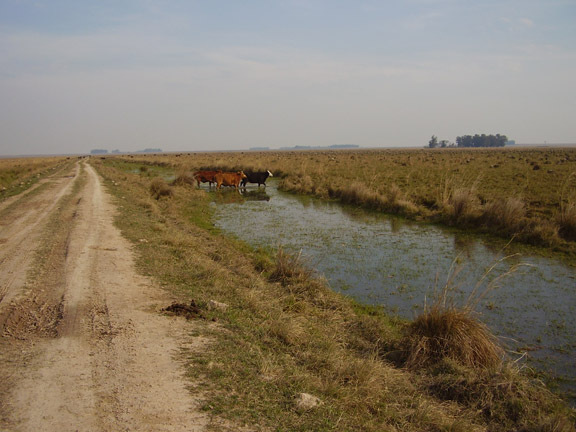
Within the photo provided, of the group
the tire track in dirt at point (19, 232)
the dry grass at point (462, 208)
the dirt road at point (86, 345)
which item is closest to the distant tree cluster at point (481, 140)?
the dry grass at point (462, 208)

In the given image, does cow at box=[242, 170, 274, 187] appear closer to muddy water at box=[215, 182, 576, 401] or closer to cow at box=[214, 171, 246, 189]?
cow at box=[214, 171, 246, 189]

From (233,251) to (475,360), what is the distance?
20.7 ft

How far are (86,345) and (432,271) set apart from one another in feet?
23.8

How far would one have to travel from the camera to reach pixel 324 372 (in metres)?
4.04

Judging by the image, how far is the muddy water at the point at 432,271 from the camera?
566cm

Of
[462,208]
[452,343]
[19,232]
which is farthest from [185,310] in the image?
[462,208]

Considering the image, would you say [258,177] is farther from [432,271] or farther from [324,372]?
[324,372]

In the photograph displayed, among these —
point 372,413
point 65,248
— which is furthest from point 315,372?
point 65,248

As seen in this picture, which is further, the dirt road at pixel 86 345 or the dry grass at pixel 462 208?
the dry grass at pixel 462 208

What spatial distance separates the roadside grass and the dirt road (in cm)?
32

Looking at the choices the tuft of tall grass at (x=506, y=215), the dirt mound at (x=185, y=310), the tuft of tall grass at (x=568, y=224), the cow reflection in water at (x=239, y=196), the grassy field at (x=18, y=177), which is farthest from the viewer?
the cow reflection in water at (x=239, y=196)

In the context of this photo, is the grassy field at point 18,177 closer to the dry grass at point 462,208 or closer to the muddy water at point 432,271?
the muddy water at point 432,271

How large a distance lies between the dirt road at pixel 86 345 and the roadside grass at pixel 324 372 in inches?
12.6

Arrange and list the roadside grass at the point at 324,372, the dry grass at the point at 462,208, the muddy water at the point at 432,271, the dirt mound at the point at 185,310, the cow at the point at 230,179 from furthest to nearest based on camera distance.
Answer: the cow at the point at 230,179 → the dry grass at the point at 462,208 → the muddy water at the point at 432,271 → the dirt mound at the point at 185,310 → the roadside grass at the point at 324,372
